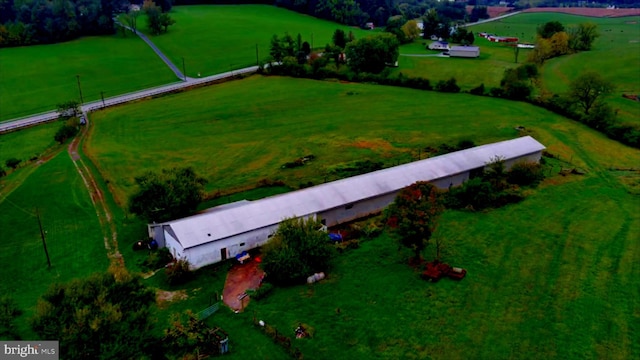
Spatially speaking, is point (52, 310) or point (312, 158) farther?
point (312, 158)

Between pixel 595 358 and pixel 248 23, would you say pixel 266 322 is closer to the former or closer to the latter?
pixel 595 358

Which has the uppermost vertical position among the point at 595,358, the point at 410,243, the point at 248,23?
the point at 248,23

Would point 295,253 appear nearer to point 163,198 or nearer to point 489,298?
point 489,298

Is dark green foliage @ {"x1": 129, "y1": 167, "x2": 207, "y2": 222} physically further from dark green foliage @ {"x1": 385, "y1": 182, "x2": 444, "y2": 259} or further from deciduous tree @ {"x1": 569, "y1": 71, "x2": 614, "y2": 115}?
deciduous tree @ {"x1": 569, "y1": 71, "x2": 614, "y2": 115}

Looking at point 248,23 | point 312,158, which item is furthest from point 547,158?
point 248,23

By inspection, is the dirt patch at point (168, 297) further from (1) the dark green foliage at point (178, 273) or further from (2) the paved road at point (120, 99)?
(2) the paved road at point (120, 99)

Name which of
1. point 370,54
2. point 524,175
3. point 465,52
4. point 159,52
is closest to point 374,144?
point 524,175

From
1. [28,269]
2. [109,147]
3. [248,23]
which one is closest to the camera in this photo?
[28,269]

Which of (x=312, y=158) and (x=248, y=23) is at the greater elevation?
(x=248, y=23)
